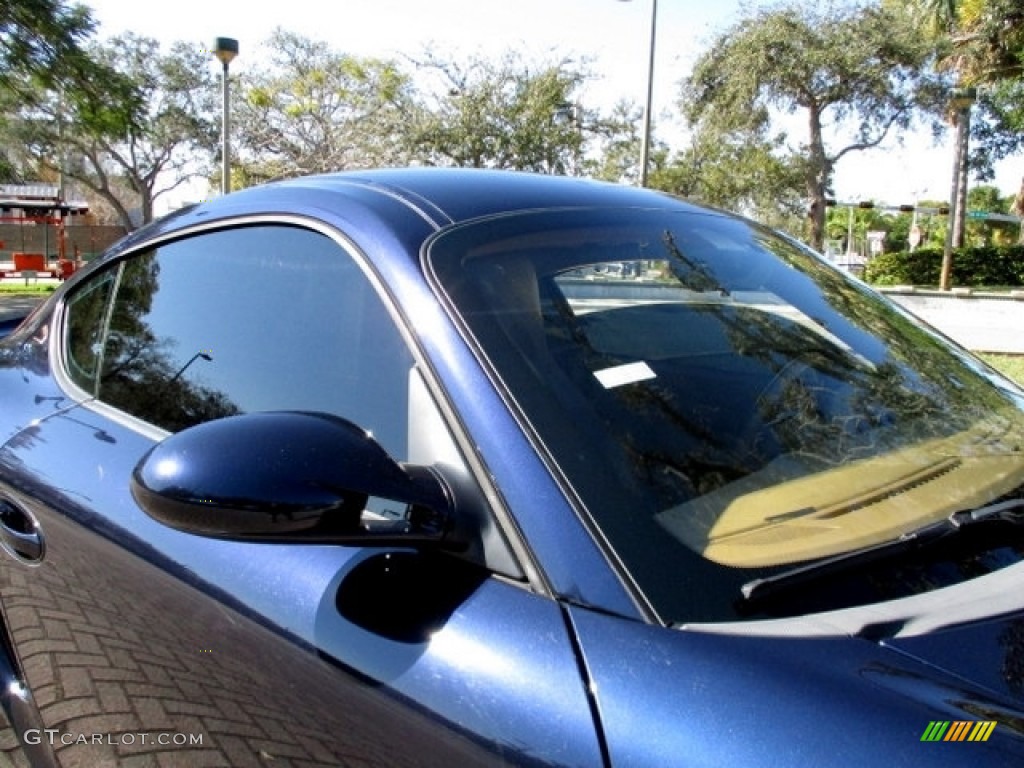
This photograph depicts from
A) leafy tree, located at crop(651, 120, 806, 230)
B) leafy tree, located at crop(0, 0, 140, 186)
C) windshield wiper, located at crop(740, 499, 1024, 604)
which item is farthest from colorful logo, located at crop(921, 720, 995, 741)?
leafy tree, located at crop(651, 120, 806, 230)

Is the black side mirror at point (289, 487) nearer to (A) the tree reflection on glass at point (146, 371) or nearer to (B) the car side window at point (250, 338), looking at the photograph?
(B) the car side window at point (250, 338)

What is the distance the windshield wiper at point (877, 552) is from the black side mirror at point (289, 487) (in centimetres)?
40

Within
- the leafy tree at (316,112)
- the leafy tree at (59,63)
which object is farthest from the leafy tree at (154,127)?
the leafy tree at (59,63)

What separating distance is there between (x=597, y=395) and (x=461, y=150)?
86.6ft

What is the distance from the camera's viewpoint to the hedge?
2709cm

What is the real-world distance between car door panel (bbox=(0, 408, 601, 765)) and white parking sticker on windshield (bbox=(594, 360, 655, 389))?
410mm

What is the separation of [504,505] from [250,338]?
80 centimetres

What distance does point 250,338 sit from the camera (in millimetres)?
1723

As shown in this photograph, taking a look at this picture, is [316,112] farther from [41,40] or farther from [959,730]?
[959,730]

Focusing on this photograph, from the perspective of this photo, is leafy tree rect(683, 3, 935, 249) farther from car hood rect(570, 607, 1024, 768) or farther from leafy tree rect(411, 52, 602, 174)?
car hood rect(570, 607, 1024, 768)

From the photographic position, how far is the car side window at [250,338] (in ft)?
4.89

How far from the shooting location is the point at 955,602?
1.08 metres

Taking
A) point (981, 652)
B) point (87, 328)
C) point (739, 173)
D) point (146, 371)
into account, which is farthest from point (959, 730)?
point (739, 173)

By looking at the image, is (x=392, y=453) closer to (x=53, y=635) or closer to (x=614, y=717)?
(x=614, y=717)
